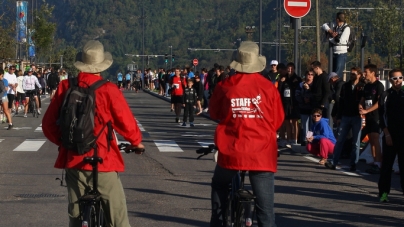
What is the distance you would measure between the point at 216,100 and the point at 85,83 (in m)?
1.26

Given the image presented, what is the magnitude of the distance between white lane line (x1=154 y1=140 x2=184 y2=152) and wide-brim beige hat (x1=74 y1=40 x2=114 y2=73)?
41.2ft

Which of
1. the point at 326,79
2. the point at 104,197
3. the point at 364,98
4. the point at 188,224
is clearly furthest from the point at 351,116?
the point at 104,197

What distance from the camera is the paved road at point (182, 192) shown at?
1042 centimetres

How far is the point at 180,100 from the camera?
2927cm

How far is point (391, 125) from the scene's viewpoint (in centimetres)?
1169

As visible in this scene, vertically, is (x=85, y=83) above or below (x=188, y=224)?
above

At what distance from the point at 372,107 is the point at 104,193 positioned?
880 centimetres

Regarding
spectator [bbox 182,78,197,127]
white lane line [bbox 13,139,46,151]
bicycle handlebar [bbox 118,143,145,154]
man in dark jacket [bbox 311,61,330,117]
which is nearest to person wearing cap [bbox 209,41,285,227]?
bicycle handlebar [bbox 118,143,145,154]

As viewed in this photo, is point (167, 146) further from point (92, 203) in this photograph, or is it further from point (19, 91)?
point (19, 91)

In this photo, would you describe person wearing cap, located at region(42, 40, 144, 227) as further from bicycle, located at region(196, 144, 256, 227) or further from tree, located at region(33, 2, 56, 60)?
tree, located at region(33, 2, 56, 60)

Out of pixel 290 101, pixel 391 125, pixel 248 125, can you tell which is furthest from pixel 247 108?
pixel 290 101

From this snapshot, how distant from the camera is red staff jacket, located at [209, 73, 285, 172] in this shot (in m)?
7.18

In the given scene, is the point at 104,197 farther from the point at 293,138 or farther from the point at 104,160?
the point at 293,138

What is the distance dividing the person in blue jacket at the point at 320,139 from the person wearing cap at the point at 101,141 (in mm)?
10347
